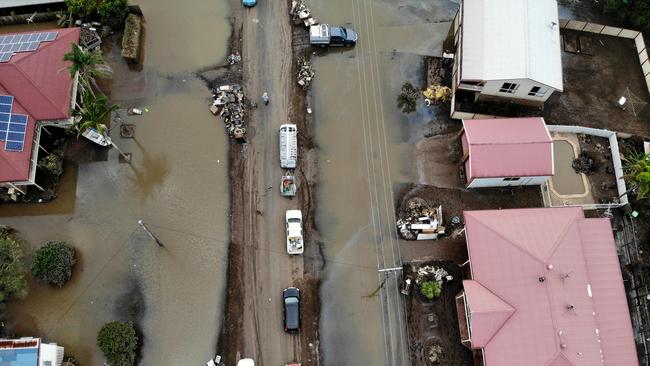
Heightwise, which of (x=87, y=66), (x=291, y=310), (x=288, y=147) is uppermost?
(x=87, y=66)

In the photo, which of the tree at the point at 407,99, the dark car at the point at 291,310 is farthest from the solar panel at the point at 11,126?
the tree at the point at 407,99

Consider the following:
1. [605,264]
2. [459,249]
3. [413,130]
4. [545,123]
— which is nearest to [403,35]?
[413,130]

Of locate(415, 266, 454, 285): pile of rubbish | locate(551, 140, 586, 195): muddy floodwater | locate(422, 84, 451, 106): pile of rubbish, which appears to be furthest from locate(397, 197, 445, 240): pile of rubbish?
locate(551, 140, 586, 195): muddy floodwater

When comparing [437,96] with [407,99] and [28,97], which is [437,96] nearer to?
[407,99]

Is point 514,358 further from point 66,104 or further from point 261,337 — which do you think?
point 66,104

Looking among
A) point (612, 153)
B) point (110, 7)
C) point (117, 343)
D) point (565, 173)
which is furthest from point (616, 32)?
point (117, 343)

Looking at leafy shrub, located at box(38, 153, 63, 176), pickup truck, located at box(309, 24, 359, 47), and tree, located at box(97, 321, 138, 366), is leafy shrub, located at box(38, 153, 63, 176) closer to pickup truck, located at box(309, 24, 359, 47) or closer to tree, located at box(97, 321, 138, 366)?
tree, located at box(97, 321, 138, 366)

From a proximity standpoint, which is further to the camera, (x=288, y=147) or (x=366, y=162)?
(x=366, y=162)
